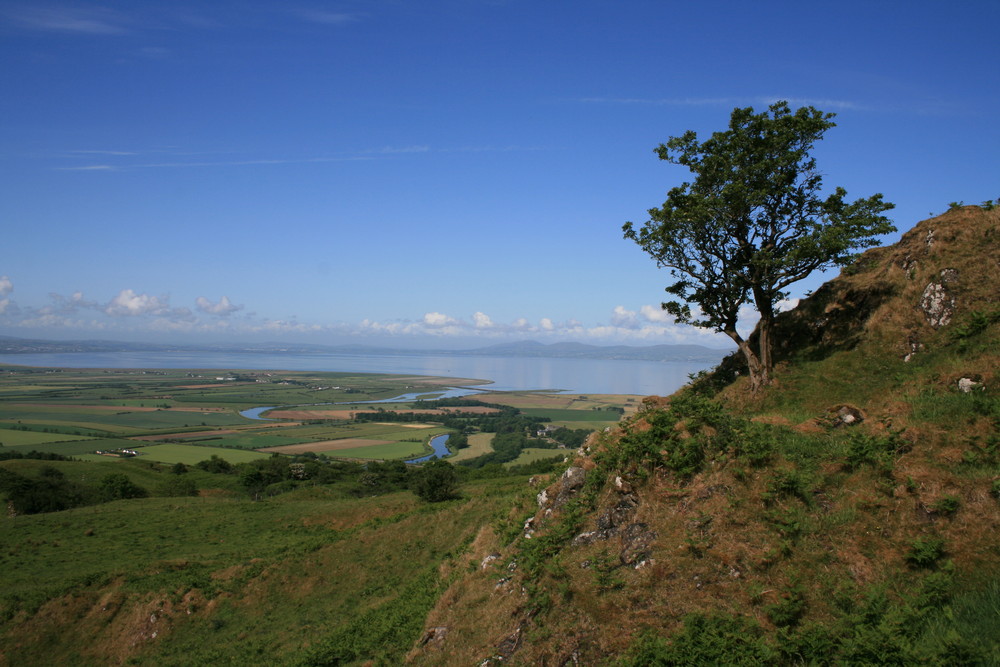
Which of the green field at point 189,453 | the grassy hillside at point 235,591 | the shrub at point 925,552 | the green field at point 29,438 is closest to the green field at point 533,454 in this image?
→ the green field at point 189,453

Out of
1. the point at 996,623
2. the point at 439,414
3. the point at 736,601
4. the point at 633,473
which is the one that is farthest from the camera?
the point at 439,414

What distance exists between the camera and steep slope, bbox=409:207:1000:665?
350 inches

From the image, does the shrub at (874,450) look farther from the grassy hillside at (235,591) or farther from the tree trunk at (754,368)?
the grassy hillside at (235,591)

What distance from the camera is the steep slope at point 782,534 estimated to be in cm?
890

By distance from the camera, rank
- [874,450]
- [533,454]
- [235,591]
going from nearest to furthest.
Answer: [874,450], [235,591], [533,454]

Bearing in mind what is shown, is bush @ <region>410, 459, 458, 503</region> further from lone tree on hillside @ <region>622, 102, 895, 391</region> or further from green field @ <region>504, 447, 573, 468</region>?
green field @ <region>504, 447, 573, 468</region>

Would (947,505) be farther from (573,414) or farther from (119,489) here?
(573,414)

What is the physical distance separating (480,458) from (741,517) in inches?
3630

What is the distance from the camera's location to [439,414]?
16925 cm

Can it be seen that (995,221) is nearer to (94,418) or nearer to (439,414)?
(439,414)

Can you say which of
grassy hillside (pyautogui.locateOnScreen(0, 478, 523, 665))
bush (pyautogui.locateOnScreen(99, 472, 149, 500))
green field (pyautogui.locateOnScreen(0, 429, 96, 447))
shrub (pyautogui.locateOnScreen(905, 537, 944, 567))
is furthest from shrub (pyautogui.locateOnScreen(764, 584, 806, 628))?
green field (pyautogui.locateOnScreen(0, 429, 96, 447))

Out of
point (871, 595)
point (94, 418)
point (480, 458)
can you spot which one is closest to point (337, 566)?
point (871, 595)

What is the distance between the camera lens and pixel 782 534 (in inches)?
426

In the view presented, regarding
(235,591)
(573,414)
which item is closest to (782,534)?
(235,591)
